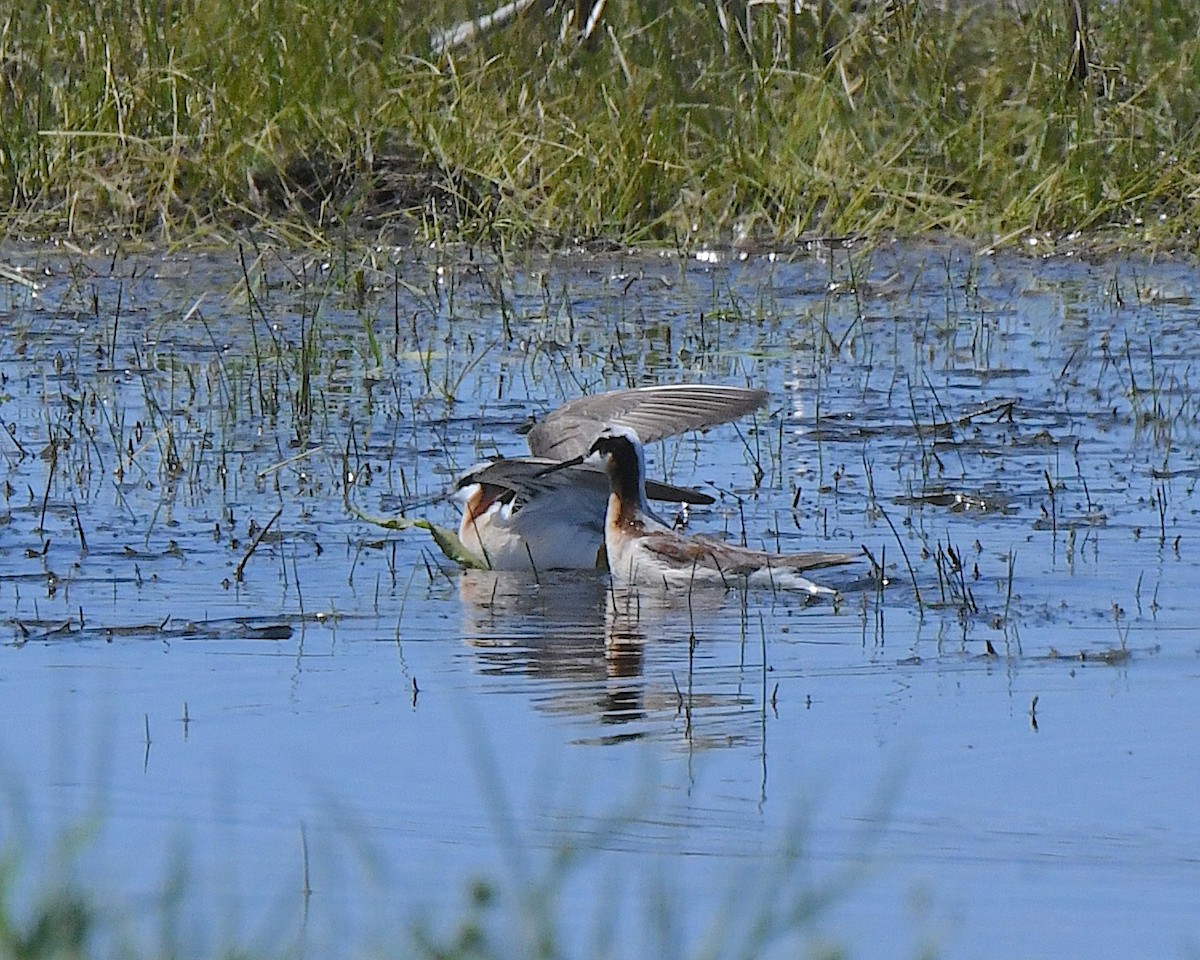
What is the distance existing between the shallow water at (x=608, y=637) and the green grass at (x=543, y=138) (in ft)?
3.67

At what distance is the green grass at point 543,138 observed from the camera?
12.4 metres

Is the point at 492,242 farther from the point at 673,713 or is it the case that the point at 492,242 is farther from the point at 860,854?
the point at 860,854

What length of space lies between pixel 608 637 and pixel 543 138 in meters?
6.63

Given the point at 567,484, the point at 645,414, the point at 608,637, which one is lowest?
the point at 608,637

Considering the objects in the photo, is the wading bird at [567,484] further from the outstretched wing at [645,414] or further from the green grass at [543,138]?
the green grass at [543,138]

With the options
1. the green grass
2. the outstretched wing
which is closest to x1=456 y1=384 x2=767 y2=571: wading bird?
the outstretched wing

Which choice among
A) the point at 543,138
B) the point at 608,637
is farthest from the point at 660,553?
the point at 543,138

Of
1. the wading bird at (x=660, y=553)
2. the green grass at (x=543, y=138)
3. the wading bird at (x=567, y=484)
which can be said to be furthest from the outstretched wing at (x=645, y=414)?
the green grass at (x=543, y=138)

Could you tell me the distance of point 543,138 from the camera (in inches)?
494

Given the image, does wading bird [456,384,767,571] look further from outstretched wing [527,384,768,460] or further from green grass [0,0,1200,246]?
green grass [0,0,1200,246]

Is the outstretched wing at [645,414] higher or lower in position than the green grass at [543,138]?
lower

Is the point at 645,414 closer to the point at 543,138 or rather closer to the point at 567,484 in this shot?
the point at 567,484

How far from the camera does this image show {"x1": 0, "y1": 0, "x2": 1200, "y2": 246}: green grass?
40.5ft

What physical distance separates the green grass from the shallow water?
1120mm
